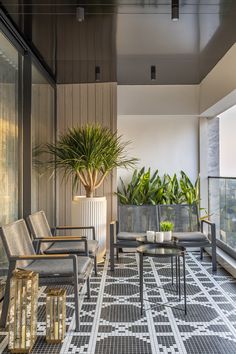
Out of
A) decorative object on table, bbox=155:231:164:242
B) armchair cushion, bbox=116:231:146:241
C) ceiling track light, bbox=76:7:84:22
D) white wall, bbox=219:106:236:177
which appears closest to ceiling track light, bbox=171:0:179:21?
ceiling track light, bbox=76:7:84:22

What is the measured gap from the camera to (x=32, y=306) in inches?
100

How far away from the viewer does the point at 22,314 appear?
2.48 meters

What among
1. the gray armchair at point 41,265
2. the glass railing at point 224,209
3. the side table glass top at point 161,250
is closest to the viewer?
the gray armchair at point 41,265

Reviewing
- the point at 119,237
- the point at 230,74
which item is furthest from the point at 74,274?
the point at 230,74

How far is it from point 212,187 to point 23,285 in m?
4.12

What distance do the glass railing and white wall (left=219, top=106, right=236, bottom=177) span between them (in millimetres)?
386

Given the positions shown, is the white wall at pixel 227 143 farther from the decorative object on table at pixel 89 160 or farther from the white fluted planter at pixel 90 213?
the white fluted planter at pixel 90 213

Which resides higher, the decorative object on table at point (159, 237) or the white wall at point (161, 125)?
the white wall at point (161, 125)

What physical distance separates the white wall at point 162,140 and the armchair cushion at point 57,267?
9.92 feet

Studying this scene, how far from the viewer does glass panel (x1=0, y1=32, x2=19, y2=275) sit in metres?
3.35

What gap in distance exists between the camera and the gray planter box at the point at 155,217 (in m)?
5.22

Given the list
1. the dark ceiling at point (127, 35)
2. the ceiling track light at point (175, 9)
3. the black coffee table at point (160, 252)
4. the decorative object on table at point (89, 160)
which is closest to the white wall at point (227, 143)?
the dark ceiling at point (127, 35)

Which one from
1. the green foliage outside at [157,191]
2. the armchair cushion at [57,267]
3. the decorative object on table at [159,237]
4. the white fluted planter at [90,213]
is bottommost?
the armchair cushion at [57,267]

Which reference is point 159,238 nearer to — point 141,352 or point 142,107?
point 141,352
